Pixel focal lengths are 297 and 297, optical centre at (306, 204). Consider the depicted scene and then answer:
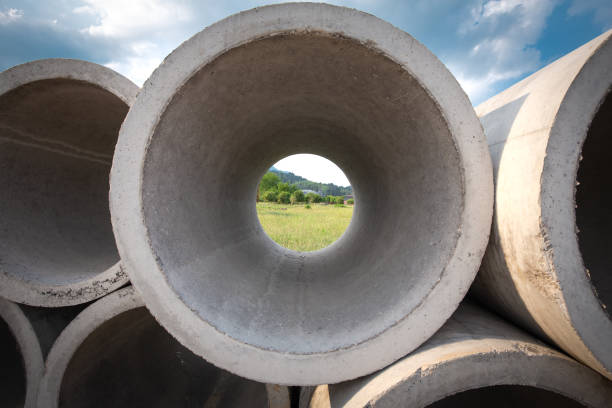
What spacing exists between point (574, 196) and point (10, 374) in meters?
4.50

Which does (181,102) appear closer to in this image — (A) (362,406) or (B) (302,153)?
(A) (362,406)

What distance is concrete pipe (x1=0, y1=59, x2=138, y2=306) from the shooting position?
6.56ft

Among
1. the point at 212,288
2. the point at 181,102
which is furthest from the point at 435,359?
the point at 181,102

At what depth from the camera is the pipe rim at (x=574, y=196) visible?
1.19 m

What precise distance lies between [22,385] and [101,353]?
1.09m

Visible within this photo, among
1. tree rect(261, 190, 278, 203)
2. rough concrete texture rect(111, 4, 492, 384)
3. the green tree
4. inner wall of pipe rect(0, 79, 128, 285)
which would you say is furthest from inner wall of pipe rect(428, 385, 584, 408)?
the green tree

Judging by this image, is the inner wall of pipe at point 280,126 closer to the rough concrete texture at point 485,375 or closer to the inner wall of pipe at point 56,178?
the rough concrete texture at point 485,375

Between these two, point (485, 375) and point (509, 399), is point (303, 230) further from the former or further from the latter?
point (485, 375)

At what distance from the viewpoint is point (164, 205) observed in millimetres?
1665

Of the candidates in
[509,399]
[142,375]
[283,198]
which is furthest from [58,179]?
[283,198]

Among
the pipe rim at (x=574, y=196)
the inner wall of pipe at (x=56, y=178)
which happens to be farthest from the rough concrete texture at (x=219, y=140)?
A: the inner wall of pipe at (x=56, y=178)

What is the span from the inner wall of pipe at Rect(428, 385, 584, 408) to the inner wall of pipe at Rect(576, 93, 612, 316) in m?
0.86

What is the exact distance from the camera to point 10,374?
9.19 ft

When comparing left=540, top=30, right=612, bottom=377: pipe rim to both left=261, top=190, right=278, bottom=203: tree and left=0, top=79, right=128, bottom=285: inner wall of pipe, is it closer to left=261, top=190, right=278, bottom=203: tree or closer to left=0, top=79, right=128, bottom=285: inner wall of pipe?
left=0, top=79, right=128, bottom=285: inner wall of pipe
